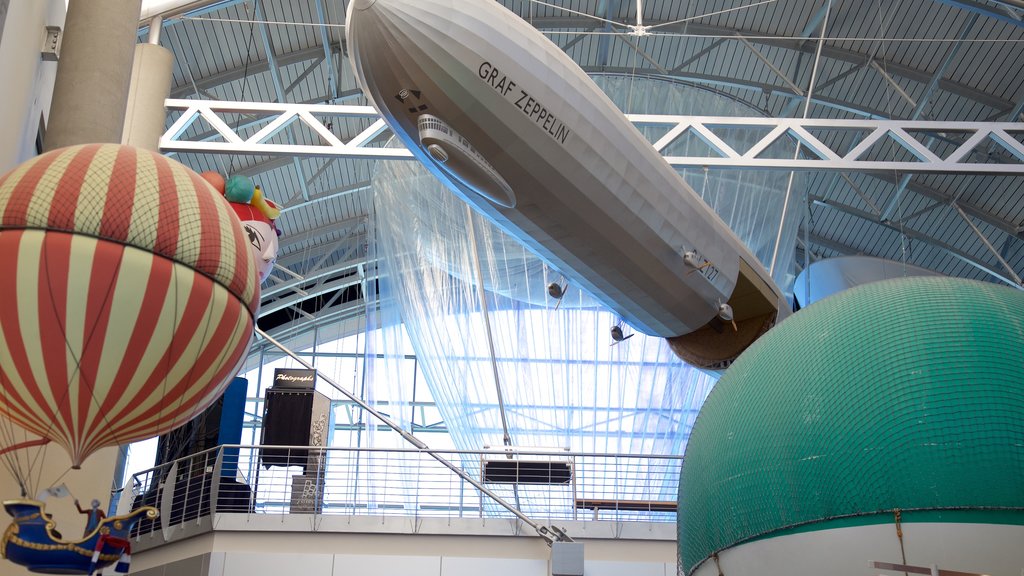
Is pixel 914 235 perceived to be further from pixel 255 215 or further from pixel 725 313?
pixel 255 215

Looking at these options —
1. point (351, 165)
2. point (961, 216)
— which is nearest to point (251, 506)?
point (351, 165)

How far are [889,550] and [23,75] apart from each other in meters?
8.74

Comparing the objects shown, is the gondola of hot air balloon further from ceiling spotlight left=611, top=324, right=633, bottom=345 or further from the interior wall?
ceiling spotlight left=611, top=324, right=633, bottom=345

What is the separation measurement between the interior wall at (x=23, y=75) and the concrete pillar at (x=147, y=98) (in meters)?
2.96

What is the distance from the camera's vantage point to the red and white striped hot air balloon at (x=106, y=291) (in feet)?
19.6

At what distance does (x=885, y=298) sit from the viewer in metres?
4.76

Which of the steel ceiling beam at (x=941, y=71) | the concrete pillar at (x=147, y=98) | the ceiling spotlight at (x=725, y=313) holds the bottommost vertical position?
the ceiling spotlight at (x=725, y=313)

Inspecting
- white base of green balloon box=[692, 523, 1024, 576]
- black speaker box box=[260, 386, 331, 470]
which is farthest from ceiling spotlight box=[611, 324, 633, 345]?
white base of green balloon box=[692, 523, 1024, 576]

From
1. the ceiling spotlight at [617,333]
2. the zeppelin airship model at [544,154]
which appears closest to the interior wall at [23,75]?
the zeppelin airship model at [544,154]

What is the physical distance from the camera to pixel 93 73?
31.9 ft

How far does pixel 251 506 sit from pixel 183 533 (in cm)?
86

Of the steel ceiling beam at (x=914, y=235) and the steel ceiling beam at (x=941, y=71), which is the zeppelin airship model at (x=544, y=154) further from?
the steel ceiling beam at (x=914, y=235)

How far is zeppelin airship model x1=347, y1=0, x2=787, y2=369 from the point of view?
33.8 ft

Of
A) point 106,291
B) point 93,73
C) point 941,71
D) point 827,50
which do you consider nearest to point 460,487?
point 93,73
